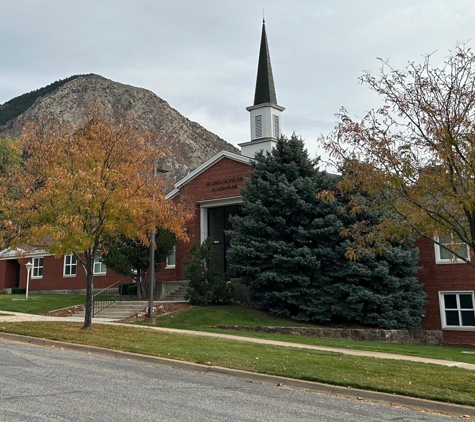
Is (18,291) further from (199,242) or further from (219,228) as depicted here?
(219,228)

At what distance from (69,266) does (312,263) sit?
21427mm

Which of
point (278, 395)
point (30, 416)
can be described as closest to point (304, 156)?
point (278, 395)

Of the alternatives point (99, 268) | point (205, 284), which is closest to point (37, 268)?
point (99, 268)

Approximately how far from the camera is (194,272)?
23.3 meters

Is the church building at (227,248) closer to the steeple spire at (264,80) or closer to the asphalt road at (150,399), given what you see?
the steeple spire at (264,80)

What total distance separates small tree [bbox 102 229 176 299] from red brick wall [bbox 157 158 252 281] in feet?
6.31

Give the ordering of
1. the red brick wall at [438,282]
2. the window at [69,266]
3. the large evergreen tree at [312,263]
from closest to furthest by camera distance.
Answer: the large evergreen tree at [312,263], the red brick wall at [438,282], the window at [69,266]

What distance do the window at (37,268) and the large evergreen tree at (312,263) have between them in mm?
21544

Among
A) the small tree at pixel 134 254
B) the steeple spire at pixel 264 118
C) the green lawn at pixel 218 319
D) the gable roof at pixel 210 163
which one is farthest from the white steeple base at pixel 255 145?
the green lawn at pixel 218 319

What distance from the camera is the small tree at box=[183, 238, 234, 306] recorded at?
23281 millimetres

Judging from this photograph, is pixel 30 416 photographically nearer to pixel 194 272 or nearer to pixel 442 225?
pixel 442 225

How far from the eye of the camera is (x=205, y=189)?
28656mm

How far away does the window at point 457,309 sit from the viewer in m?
22.9

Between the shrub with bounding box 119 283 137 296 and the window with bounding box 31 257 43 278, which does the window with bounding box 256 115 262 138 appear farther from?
the window with bounding box 31 257 43 278
